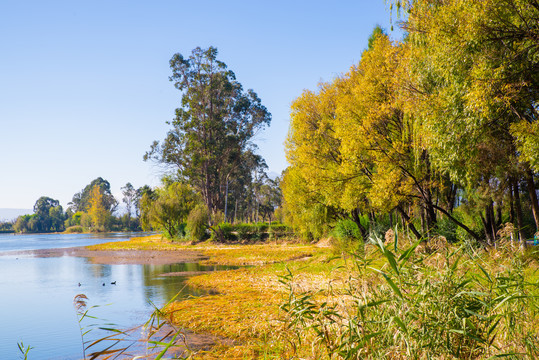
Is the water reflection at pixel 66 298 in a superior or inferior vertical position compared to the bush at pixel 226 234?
inferior

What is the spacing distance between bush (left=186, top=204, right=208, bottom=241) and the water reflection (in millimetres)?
16626

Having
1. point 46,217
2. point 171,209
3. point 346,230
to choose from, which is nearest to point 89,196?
point 46,217

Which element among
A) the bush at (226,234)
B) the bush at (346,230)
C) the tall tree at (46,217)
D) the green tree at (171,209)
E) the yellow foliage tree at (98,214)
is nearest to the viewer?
the bush at (346,230)

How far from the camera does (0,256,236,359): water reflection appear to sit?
31.0 ft

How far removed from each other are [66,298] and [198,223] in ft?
87.7

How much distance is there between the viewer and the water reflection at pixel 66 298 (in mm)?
9461

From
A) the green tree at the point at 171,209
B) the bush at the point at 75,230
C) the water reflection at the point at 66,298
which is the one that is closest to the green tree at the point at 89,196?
the bush at the point at 75,230

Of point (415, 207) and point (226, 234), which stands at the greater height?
point (415, 207)

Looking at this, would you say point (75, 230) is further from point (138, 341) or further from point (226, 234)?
point (138, 341)

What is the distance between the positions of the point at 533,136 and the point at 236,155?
41130 millimetres

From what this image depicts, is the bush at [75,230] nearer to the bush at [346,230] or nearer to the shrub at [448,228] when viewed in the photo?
the bush at [346,230]

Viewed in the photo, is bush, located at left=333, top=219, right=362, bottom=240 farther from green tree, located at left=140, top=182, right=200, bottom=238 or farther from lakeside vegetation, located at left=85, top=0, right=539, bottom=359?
green tree, located at left=140, top=182, right=200, bottom=238

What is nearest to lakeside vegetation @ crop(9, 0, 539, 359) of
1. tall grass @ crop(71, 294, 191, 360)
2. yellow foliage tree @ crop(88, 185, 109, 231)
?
tall grass @ crop(71, 294, 191, 360)

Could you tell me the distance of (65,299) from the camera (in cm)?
1433
